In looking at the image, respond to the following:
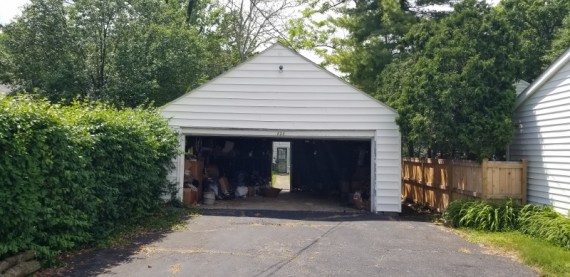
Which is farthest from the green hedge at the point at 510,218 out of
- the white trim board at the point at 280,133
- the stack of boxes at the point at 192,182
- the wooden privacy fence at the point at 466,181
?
the stack of boxes at the point at 192,182

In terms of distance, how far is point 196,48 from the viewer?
21969 millimetres

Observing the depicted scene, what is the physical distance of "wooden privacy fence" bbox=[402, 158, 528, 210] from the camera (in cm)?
1191

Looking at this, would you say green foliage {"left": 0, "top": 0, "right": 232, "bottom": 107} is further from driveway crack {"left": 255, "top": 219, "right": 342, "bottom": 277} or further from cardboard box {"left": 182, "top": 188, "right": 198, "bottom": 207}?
driveway crack {"left": 255, "top": 219, "right": 342, "bottom": 277}

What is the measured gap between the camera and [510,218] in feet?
36.4

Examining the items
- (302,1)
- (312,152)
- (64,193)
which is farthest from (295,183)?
(64,193)

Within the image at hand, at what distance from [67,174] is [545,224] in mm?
8613

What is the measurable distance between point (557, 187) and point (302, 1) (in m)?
22.2

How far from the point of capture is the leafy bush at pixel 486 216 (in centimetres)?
1105

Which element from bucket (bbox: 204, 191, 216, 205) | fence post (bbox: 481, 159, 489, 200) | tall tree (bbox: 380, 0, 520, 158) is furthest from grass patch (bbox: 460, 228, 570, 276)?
bucket (bbox: 204, 191, 216, 205)

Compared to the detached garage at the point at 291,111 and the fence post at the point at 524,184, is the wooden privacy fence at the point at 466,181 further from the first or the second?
the detached garage at the point at 291,111

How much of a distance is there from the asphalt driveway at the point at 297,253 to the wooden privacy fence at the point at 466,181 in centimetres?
150

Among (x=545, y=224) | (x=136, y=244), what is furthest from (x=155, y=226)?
(x=545, y=224)

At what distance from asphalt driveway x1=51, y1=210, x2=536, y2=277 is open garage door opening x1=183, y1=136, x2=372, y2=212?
3.84 meters

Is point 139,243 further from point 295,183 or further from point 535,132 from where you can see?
point 295,183
